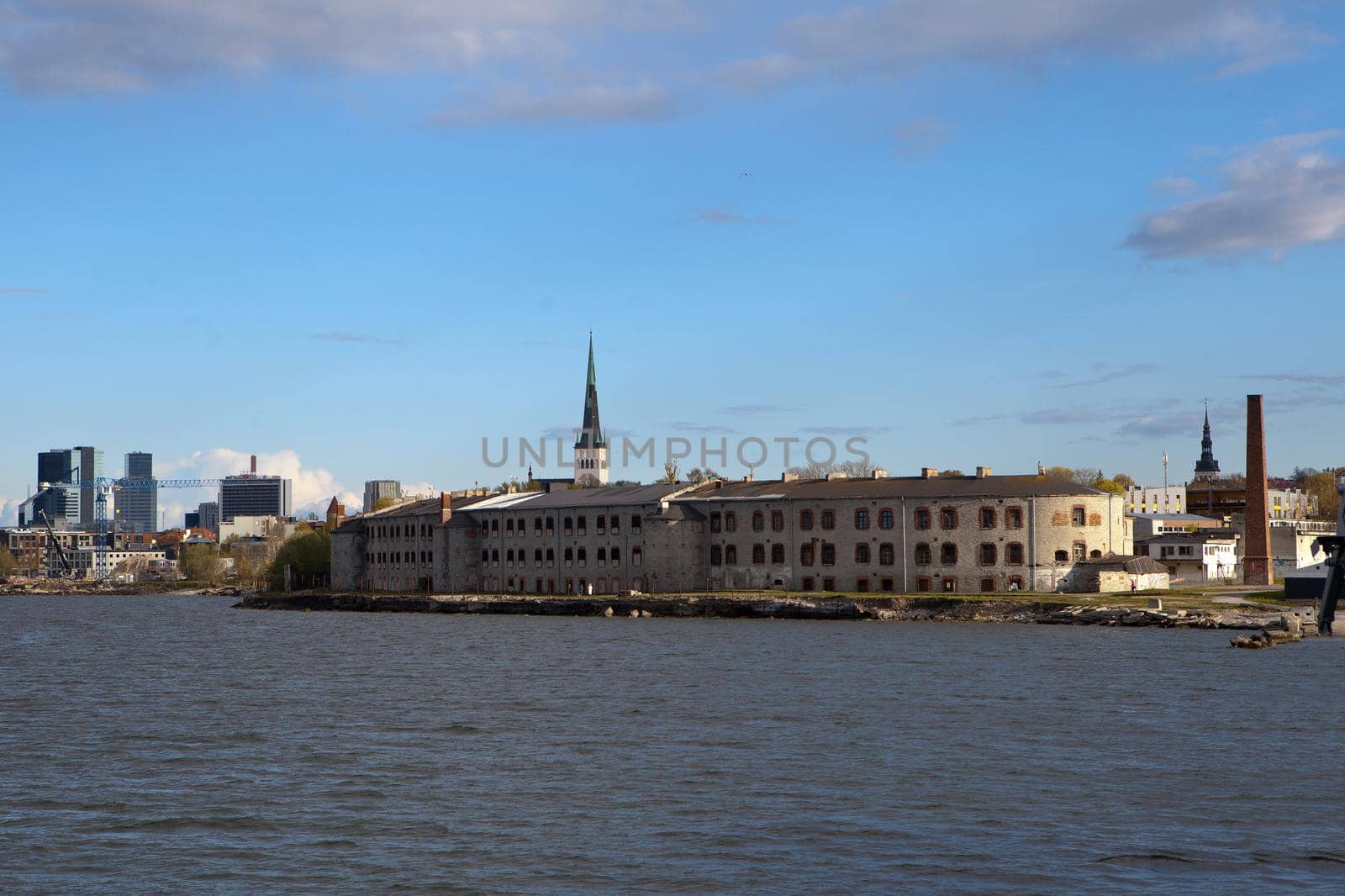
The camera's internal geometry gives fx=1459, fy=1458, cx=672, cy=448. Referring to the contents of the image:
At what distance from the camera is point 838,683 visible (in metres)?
44.0

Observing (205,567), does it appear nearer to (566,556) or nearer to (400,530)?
(400,530)

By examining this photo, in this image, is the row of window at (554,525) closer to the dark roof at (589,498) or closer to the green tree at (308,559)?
the dark roof at (589,498)

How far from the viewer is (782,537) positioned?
8825 cm

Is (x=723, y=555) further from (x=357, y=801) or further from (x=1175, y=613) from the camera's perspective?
(x=357, y=801)

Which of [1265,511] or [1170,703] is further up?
[1265,511]

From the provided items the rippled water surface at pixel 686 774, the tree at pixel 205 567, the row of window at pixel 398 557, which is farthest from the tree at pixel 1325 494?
the tree at pixel 205 567

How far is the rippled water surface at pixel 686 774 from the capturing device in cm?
2119

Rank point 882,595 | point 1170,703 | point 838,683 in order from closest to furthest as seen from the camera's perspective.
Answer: point 1170,703 → point 838,683 → point 882,595

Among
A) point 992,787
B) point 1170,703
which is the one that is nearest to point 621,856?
point 992,787

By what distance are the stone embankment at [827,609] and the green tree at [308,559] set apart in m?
30.6

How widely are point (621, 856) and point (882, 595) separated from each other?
60079 mm

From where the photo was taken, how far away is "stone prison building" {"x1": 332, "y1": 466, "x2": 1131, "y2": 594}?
269 ft

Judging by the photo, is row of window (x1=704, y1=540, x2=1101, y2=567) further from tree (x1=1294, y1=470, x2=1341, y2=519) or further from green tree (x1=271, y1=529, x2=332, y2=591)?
tree (x1=1294, y1=470, x2=1341, y2=519)

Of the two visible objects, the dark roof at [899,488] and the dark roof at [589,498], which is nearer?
the dark roof at [899,488]
